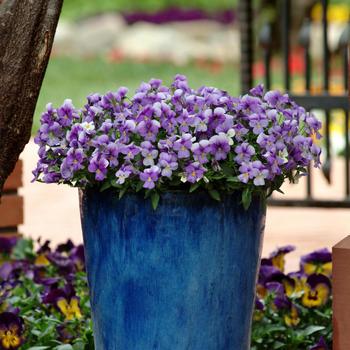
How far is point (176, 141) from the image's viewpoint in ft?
8.77

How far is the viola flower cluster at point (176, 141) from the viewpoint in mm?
2676

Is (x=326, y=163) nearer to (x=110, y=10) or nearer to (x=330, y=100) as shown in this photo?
(x=330, y=100)

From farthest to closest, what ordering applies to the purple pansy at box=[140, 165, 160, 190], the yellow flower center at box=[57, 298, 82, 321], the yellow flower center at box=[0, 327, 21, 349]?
the yellow flower center at box=[57, 298, 82, 321] → the yellow flower center at box=[0, 327, 21, 349] → the purple pansy at box=[140, 165, 160, 190]

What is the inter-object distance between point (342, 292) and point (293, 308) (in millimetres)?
870

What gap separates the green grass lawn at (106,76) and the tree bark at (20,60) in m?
10.3

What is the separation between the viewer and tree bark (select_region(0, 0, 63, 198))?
2916mm

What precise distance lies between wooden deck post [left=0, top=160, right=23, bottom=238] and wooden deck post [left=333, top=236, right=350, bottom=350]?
76.8 inches

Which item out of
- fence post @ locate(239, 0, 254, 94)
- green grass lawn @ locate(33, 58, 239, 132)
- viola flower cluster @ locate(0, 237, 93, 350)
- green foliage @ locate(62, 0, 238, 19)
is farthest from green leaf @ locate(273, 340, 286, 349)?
green foliage @ locate(62, 0, 238, 19)

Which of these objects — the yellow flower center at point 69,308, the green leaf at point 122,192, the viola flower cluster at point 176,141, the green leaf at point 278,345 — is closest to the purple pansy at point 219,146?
the viola flower cluster at point 176,141

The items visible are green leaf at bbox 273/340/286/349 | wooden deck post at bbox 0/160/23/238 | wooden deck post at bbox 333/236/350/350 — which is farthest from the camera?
wooden deck post at bbox 0/160/23/238

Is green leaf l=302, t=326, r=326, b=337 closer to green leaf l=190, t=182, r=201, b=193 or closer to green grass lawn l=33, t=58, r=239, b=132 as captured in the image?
green leaf l=190, t=182, r=201, b=193

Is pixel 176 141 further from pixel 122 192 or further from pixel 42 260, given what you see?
pixel 42 260

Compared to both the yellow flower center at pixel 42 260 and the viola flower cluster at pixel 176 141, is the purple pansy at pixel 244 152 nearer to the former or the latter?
the viola flower cluster at pixel 176 141

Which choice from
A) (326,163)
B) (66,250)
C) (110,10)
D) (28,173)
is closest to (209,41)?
(110,10)
